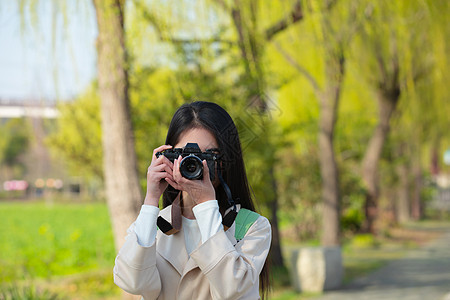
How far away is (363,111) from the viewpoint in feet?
50.9

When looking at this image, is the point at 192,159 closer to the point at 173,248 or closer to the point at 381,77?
the point at 173,248

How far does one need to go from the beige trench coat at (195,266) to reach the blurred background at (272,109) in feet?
1.47

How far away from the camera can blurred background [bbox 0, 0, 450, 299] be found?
411 cm

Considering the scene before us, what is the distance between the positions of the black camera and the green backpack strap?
0.61 ft

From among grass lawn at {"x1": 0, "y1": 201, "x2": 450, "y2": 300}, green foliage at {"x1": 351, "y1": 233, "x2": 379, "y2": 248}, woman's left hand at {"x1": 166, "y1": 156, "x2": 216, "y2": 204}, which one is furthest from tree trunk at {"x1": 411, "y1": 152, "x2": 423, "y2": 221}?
woman's left hand at {"x1": 166, "y1": 156, "x2": 216, "y2": 204}

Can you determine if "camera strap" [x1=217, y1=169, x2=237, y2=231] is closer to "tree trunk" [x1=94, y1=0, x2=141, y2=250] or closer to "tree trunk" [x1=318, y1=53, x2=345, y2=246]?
"tree trunk" [x1=94, y1=0, x2=141, y2=250]

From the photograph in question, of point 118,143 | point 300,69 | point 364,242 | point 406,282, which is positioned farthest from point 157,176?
point 364,242

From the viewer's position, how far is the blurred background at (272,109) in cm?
411

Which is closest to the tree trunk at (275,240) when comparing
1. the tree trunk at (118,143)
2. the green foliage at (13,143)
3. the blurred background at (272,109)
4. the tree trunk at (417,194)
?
the blurred background at (272,109)

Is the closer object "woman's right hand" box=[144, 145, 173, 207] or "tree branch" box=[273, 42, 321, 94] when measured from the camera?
"woman's right hand" box=[144, 145, 173, 207]

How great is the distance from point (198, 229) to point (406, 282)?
664 centimetres

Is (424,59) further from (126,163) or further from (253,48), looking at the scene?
(126,163)

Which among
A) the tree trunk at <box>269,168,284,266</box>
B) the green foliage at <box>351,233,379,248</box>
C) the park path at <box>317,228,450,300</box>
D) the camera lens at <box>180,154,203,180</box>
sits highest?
the camera lens at <box>180,154,203,180</box>

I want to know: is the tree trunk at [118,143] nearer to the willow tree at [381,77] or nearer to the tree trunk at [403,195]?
the willow tree at [381,77]
